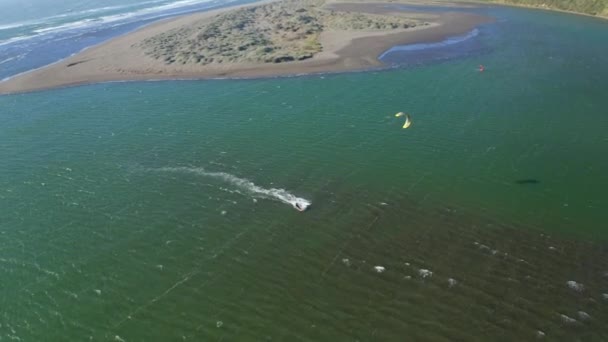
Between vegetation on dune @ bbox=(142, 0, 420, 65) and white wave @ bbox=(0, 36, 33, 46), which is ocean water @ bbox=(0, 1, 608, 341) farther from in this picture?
white wave @ bbox=(0, 36, 33, 46)

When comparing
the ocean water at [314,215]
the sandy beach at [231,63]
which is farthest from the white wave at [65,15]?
the ocean water at [314,215]

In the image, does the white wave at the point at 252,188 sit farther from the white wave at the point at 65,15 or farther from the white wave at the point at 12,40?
the white wave at the point at 65,15

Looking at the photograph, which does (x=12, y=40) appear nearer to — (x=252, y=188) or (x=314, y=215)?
(x=252, y=188)

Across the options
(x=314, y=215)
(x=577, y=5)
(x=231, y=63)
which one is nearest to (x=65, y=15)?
(x=231, y=63)

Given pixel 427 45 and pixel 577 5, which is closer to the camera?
pixel 427 45

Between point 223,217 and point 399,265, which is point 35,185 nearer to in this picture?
point 223,217

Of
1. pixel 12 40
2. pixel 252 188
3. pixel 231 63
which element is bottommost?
pixel 252 188

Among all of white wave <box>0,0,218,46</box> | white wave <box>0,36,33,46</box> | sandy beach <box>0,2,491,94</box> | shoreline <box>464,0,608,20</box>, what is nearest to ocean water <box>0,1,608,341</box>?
sandy beach <box>0,2,491,94</box>
